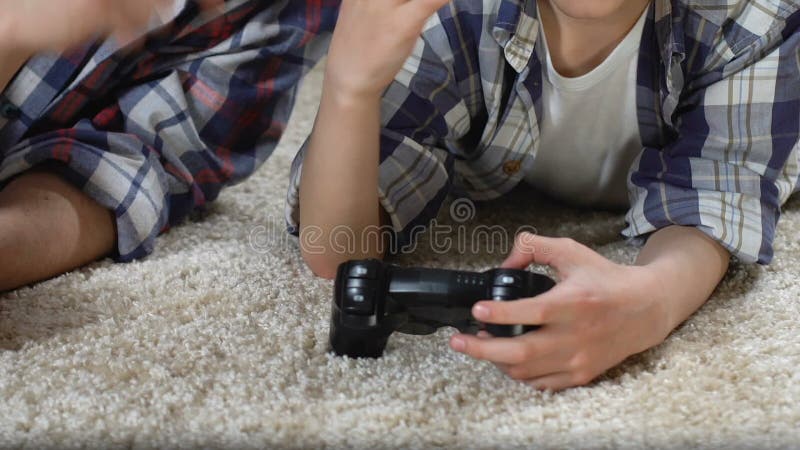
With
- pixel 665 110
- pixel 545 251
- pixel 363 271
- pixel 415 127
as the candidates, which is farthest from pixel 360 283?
pixel 665 110

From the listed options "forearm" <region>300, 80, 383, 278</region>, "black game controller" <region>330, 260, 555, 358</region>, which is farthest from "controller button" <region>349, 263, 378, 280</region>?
"forearm" <region>300, 80, 383, 278</region>

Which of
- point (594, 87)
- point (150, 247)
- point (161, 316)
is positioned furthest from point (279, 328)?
point (594, 87)

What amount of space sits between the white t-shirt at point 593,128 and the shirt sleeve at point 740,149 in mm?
56

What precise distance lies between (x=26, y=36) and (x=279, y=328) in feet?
0.80

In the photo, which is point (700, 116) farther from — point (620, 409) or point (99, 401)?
point (99, 401)

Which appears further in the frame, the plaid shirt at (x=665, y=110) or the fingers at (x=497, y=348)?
the plaid shirt at (x=665, y=110)

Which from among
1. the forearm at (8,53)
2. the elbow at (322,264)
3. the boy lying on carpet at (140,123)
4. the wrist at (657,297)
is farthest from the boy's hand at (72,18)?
the wrist at (657,297)

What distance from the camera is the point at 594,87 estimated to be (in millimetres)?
799

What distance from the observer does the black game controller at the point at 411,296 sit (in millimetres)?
594

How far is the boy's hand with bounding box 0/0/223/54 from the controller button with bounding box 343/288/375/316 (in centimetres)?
20

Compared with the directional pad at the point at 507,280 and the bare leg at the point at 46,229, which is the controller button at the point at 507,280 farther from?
the bare leg at the point at 46,229

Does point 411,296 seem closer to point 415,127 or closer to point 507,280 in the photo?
point 507,280

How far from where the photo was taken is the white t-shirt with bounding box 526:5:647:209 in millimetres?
792

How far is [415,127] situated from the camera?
2.60 feet
